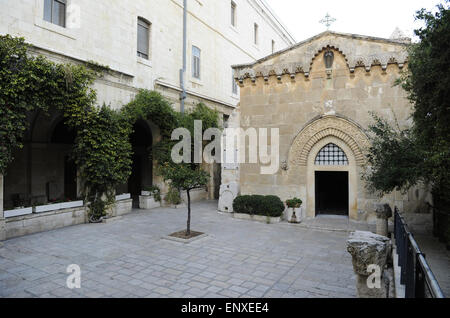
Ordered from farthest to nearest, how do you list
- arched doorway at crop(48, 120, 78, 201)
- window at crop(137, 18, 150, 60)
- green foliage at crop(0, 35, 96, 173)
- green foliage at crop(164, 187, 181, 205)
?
green foliage at crop(164, 187, 181, 205)
arched doorway at crop(48, 120, 78, 201)
window at crop(137, 18, 150, 60)
green foliage at crop(0, 35, 96, 173)

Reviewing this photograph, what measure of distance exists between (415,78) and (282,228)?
6.27 m

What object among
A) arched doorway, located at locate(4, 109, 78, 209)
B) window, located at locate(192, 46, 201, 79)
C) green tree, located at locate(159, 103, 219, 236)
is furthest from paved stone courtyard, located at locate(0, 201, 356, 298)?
window, located at locate(192, 46, 201, 79)

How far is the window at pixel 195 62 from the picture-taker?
16812 millimetres

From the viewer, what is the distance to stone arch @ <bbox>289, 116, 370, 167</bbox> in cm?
1071

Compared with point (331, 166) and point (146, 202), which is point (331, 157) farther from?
point (146, 202)

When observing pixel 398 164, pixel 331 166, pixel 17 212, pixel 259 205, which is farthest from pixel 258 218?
pixel 17 212

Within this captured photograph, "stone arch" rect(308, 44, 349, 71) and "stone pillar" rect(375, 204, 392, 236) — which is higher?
"stone arch" rect(308, 44, 349, 71)

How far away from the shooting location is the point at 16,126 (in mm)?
8422

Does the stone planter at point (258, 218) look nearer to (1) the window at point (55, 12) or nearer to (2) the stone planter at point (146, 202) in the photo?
(2) the stone planter at point (146, 202)

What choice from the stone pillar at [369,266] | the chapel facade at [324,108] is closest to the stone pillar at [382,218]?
the chapel facade at [324,108]

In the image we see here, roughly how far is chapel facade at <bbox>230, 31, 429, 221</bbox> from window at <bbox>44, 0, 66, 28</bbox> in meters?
6.62

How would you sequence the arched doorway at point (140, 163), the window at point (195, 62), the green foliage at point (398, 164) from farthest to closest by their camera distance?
the arched doorway at point (140, 163), the window at point (195, 62), the green foliage at point (398, 164)

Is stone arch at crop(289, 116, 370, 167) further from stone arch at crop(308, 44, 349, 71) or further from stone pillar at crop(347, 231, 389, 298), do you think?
stone pillar at crop(347, 231, 389, 298)
